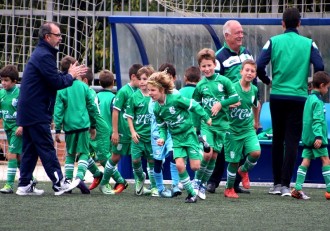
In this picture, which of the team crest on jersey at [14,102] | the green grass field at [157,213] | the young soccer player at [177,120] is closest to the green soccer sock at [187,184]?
the young soccer player at [177,120]

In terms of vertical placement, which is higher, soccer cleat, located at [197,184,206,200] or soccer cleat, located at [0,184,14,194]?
soccer cleat, located at [197,184,206,200]

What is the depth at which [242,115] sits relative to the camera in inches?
489

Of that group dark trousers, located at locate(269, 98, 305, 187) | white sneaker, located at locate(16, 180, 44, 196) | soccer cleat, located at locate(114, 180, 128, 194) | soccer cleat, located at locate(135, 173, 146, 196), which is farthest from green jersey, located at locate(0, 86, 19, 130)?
dark trousers, located at locate(269, 98, 305, 187)

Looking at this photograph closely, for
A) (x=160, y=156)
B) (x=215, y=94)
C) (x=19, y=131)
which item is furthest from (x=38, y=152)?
(x=215, y=94)

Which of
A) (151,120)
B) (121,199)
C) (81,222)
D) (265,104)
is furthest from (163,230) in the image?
(265,104)

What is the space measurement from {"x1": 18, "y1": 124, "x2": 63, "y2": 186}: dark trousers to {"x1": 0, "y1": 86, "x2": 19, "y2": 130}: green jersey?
824 mm

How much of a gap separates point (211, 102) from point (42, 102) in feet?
5.66

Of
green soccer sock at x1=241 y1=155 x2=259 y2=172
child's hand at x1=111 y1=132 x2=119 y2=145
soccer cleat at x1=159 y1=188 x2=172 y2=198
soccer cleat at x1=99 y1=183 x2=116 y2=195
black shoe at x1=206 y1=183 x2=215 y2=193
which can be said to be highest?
child's hand at x1=111 y1=132 x2=119 y2=145

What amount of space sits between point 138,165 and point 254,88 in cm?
149

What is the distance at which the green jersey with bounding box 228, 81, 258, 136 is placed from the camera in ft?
40.7

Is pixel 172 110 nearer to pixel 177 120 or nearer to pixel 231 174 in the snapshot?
pixel 177 120

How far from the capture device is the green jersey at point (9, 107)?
12914 mm

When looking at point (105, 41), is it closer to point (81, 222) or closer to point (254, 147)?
point (254, 147)

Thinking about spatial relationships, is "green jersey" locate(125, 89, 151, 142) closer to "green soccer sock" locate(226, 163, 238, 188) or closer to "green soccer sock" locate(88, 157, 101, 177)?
"green soccer sock" locate(88, 157, 101, 177)
